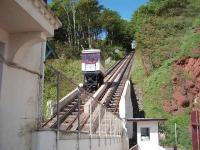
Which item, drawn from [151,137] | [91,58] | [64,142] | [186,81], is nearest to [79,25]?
[91,58]

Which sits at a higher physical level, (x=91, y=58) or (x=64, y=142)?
(x=91, y=58)

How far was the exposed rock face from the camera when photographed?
28.8 m

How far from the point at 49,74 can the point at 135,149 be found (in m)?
16.2

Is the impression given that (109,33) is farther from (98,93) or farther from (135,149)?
(135,149)

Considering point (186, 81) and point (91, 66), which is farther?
point (91, 66)

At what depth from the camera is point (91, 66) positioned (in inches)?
1307

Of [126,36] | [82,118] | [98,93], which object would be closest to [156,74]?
[98,93]

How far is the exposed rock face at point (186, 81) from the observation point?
28.8 metres

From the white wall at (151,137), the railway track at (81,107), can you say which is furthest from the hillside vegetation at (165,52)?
the railway track at (81,107)

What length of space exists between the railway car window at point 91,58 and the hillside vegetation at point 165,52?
5.58 meters

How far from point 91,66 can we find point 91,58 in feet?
2.47

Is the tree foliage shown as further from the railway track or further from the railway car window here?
the railway car window

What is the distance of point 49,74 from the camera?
8.37 metres

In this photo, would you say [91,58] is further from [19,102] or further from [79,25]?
[79,25]
